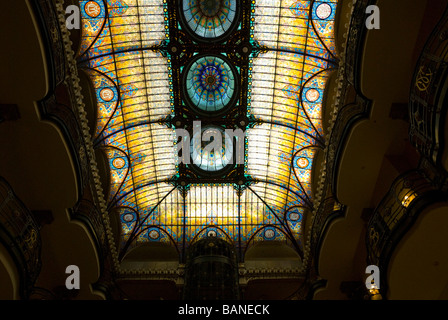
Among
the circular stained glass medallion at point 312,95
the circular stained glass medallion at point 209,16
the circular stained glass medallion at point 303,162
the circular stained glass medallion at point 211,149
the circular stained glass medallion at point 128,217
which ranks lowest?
the circular stained glass medallion at point 128,217

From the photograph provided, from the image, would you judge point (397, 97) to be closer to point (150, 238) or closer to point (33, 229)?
point (33, 229)

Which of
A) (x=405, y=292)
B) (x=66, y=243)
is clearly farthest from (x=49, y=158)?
(x=405, y=292)

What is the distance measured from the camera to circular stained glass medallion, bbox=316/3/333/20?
16250mm

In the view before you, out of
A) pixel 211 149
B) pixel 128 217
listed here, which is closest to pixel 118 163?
pixel 128 217

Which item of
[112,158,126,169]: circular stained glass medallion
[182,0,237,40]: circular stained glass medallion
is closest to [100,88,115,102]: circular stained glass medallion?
[112,158,126,169]: circular stained glass medallion

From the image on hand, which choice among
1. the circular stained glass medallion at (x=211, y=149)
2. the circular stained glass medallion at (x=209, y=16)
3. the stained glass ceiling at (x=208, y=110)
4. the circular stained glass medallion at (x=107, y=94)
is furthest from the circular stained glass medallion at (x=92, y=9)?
the circular stained glass medallion at (x=211, y=149)

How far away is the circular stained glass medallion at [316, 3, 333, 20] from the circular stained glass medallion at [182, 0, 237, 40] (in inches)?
138

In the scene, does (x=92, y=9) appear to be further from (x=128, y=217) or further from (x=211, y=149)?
(x=128, y=217)

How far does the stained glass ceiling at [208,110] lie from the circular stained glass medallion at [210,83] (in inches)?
2.0

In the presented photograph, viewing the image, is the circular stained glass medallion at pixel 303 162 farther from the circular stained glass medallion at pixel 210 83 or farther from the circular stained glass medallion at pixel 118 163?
the circular stained glass medallion at pixel 118 163

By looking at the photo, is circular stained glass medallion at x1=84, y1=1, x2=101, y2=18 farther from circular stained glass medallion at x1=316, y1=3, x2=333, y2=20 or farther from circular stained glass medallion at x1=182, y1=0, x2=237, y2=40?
circular stained glass medallion at x1=316, y1=3, x2=333, y2=20

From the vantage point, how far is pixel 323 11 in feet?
53.7

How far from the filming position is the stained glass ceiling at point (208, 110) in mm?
16969
